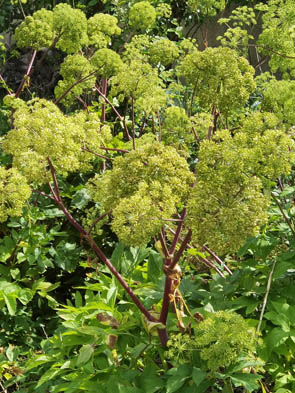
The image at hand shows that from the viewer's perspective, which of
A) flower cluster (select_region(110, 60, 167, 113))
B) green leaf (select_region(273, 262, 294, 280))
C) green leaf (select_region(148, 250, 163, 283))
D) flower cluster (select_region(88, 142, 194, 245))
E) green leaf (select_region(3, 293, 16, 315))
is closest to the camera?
flower cluster (select_region(88, 142, 194, 245))

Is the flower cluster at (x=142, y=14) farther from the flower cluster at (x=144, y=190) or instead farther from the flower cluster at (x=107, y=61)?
the flower cluster at (x=144, y=190)

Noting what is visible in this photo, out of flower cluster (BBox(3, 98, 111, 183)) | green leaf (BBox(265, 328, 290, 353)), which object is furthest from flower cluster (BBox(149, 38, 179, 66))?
green leaf (BBox(265, 328, 290, 353))

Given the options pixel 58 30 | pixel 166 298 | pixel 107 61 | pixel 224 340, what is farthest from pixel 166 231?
pixel 58 30

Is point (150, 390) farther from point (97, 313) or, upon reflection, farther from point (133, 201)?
point (133, 201)

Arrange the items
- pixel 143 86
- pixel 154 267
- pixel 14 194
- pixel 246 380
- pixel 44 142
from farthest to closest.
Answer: pixel 154 267, pixel 143 86, pixel 14 194, pixel 44 142, pixel 246 380

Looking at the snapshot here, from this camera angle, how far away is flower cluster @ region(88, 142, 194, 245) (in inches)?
97.2

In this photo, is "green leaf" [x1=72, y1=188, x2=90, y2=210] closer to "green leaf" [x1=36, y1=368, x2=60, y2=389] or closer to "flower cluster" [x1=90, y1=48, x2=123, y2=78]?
"flower cluster" [x1=90, y1=48, x2=123, y2=78]

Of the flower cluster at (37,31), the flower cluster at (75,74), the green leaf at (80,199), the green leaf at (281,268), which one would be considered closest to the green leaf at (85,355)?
the green leaf at (281,268)

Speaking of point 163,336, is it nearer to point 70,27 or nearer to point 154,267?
point 154,267

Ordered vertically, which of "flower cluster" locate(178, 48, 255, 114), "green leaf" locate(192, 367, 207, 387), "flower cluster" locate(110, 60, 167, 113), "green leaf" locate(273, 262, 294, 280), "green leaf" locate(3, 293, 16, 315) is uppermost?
"flower cluster" locate(178, 48, 255, 114)

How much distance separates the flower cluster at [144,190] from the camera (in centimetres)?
247

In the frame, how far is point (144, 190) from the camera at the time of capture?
8.32 ft

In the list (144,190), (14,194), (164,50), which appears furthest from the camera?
(164,50)

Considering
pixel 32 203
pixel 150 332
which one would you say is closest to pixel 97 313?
pixel 150 332
